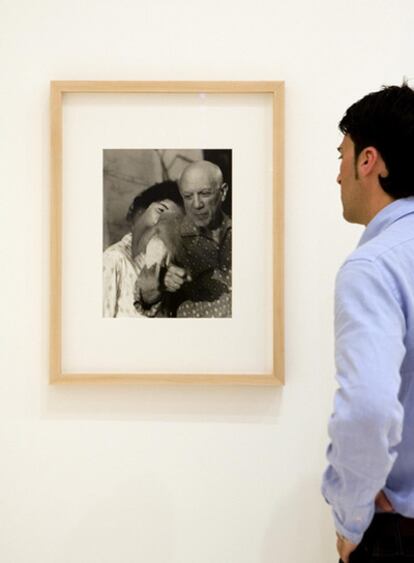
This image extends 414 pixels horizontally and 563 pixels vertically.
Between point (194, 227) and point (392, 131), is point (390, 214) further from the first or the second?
point (194, 227)

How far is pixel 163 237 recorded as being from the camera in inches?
59.8

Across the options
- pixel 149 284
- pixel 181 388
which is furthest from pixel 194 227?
pixel 181 388

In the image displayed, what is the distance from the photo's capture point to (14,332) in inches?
60.7

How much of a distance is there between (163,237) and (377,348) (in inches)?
27.5

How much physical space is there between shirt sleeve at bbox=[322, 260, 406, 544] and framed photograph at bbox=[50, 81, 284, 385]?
0.51m

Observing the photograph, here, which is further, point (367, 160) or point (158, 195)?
point (158, 195)

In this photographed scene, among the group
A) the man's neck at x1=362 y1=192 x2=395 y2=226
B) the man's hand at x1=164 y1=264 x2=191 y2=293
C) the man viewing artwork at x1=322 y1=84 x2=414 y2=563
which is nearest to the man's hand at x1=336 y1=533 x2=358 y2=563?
the man viewing artwork at x1=322 y1=84 x2=414 y2=563

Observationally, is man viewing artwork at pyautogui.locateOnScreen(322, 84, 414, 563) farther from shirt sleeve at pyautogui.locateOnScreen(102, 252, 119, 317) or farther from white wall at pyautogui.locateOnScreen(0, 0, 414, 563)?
shirt sleeve at pyautogui.locateOnScreen(102, 252, 119, 317)

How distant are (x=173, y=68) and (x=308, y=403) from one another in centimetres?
85

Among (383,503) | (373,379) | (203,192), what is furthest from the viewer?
(203,192)

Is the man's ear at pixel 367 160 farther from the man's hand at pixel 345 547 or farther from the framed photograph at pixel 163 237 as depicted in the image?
the man's hand at pixel 345 547

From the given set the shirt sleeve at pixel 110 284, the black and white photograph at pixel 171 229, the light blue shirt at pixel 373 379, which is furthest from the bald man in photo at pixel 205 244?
the light blue shirt at pixel 373 379

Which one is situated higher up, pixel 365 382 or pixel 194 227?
pixel 194 227

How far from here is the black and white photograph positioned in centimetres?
151
